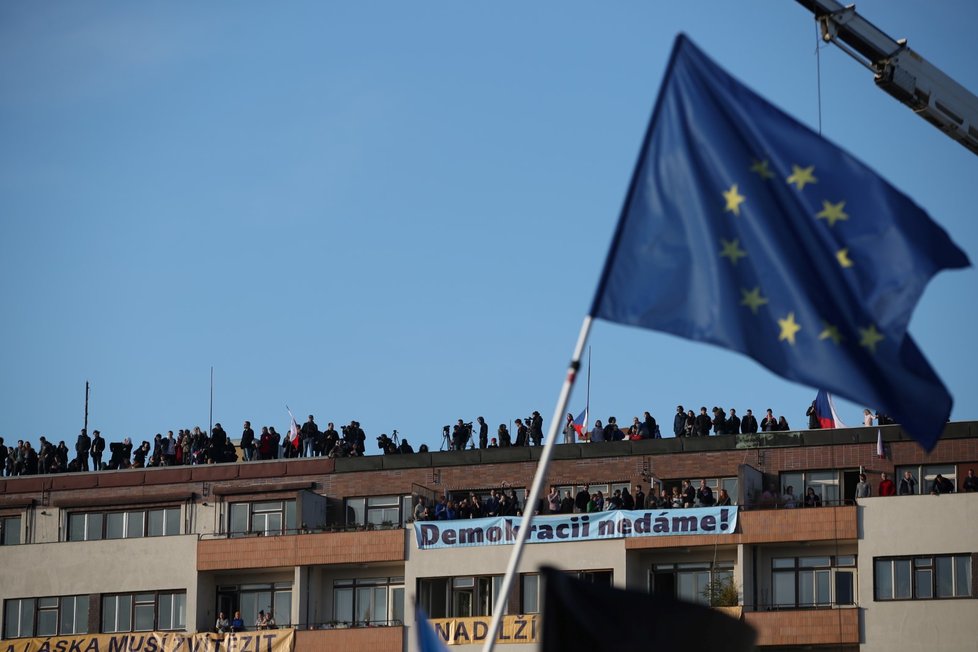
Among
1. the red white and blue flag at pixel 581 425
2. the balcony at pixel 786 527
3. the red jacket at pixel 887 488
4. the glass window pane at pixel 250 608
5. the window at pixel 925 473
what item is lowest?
the glass window pane at pixel 250 608

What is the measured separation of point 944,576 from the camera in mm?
64812

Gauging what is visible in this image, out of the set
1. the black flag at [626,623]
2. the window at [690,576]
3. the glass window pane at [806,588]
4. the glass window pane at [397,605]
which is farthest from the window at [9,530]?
the black flag at [626,623]

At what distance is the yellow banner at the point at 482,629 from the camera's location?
67812mm

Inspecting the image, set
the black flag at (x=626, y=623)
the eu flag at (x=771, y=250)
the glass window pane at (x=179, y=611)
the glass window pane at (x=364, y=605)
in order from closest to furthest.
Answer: the black flag at (x=626, y=623)
the eu flag at (x=771, y=250)
the glass window pane at (x=364, y=605)
the glass window pane at (x=179, y=611)

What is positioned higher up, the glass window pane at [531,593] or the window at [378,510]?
the window at [378,510]

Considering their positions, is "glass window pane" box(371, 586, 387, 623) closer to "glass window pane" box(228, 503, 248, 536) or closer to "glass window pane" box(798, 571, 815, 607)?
"glass window pane" box(228, 503, 248, 536)

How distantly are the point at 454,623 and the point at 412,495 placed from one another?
6406 millimetres

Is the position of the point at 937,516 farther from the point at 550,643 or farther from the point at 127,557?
the point at 550,643

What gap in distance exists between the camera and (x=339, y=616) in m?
73.2

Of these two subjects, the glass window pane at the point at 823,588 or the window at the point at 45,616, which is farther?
the window at the point at 45,616

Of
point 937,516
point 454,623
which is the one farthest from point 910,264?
point 454,623

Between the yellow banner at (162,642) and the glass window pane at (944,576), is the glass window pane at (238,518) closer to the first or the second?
the yellow banner at (162,642)

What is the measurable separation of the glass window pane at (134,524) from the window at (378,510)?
9.61m

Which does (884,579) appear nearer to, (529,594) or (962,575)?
(962,575)
